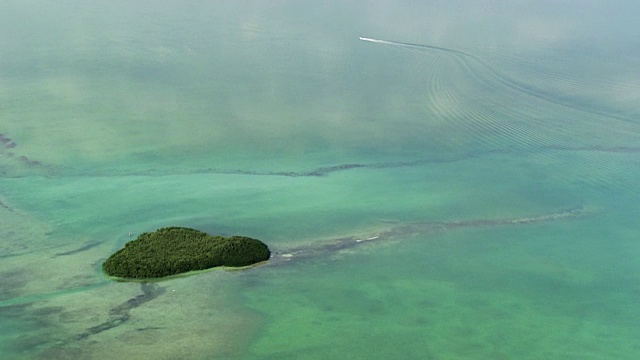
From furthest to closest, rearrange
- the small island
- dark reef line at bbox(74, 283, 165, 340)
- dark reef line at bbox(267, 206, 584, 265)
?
dark reef line at bbox(267, 206, 584, 265) < the small island < dark reef line at bbox(74, 283, 165, 340)

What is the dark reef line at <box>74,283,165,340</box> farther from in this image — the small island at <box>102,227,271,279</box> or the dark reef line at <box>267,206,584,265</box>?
the dark reef line at <box>267,206,584,265</box>

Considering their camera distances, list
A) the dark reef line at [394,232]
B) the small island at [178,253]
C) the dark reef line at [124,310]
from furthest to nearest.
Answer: the dark reef line at [394,232] → the small island at [178,253] → the dark reef line at [124,310]

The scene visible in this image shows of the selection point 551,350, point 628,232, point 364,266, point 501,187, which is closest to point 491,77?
point 501,187

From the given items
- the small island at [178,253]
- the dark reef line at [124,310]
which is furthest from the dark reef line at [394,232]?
the dark reef line at [124,310]

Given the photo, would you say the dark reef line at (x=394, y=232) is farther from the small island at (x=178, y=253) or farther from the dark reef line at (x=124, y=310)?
the dark reef line at (x=124, y=310)

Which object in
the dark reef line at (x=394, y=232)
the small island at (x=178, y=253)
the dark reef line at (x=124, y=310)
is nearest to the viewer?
the dark reef line at (x=124, y=310)

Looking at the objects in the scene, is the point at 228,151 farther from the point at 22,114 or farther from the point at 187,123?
the point at 22,114

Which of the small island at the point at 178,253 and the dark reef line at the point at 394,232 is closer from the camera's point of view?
the small island at the point at 178,253

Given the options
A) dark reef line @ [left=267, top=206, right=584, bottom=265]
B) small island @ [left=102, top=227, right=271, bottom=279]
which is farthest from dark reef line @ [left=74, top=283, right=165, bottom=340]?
dark reef line @ [left=267, top=206, right=584, bottom=265]
